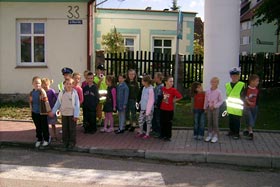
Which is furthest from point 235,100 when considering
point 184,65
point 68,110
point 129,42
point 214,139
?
point 129,42

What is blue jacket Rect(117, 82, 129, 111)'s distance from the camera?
951 centimetres

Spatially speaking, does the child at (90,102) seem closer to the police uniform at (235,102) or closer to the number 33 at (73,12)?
the police uniform at (235,102)

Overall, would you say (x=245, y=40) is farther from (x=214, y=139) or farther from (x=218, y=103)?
(x=214, y=139)

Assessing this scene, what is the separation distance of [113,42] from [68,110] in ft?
41.2

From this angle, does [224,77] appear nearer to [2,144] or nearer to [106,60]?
[106,60]

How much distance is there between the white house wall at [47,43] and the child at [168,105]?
6.41m

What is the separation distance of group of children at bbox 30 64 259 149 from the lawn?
1.45 m

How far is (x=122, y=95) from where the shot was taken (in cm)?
956

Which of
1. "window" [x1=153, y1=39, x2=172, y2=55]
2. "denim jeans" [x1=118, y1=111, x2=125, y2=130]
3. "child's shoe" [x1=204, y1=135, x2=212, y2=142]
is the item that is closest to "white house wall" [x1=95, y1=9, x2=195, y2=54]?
"window" [x1=153, y1=39, x2=172, y2=55]

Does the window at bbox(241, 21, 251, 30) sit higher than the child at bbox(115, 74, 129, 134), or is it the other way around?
the window at bbox(241, 21, 251, 30)

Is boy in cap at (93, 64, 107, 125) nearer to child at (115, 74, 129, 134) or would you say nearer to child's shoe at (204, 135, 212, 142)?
child at (115, 74, 129, 134)

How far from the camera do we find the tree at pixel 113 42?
67.3 feet

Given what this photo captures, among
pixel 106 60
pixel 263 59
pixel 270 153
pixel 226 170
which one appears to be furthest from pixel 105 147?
pixel 263 59

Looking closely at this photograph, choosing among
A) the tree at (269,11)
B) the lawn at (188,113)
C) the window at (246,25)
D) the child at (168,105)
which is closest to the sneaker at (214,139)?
the child at (168,105)
